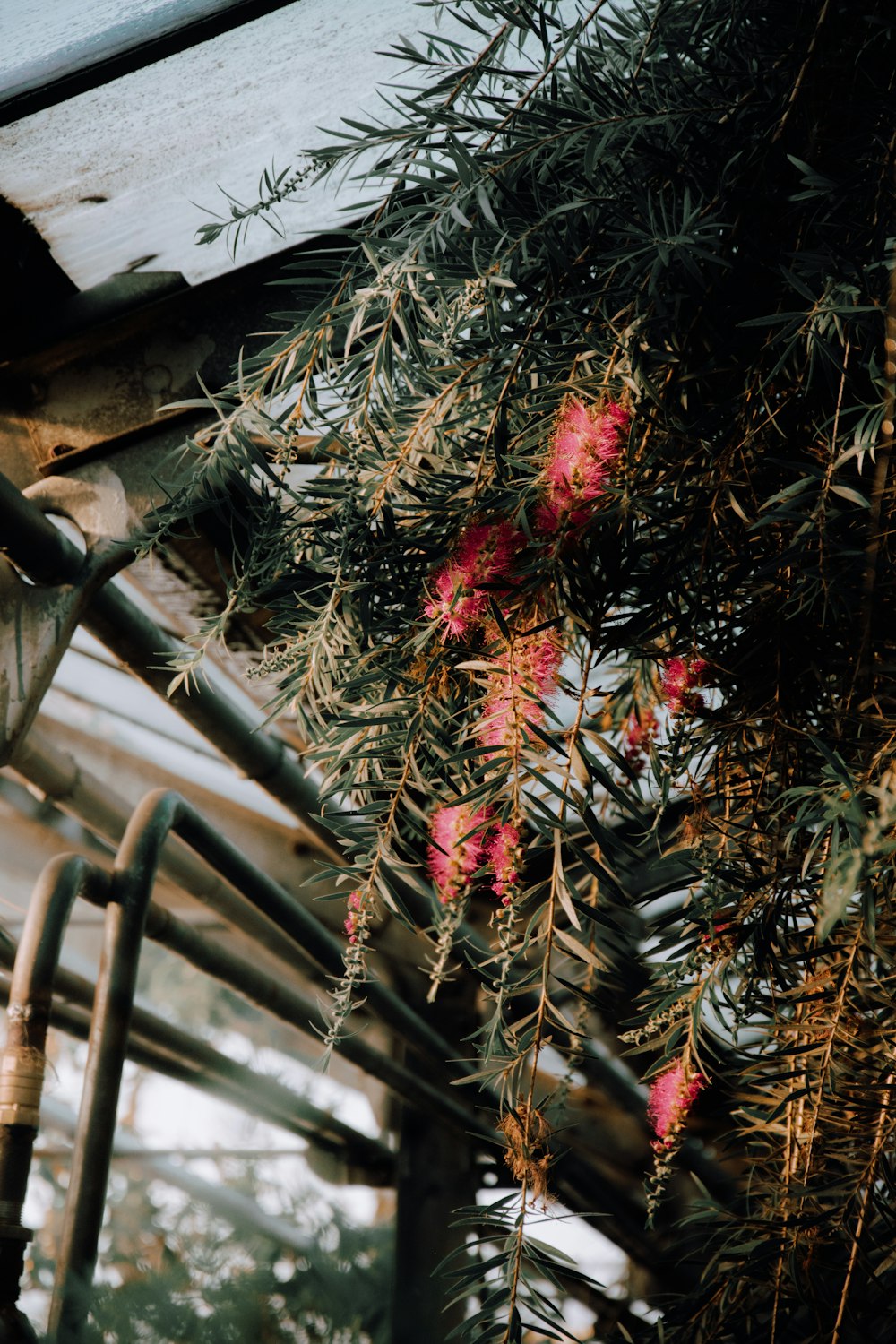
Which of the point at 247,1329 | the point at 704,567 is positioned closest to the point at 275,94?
the point at 704,567

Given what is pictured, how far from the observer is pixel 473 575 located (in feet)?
1.41

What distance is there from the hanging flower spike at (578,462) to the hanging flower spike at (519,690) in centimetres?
4

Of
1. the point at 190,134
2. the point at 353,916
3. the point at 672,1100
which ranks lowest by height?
the point at 672,1100

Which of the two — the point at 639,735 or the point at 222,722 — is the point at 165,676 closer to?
the point at 222,722

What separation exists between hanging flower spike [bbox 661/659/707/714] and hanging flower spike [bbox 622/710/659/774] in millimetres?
75

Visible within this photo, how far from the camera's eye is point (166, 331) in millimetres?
1087

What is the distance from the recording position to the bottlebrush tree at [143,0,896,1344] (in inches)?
A: 16.4

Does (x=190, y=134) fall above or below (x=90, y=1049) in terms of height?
above

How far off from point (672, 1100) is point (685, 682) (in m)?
0.17

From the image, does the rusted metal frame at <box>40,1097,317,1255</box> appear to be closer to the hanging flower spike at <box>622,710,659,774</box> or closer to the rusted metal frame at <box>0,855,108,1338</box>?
the rusted metal frame at <box>0,855,108,1338</box>

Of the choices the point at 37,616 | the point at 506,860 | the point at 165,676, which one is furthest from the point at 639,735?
the point at 165,676

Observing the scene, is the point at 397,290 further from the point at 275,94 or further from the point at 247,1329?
the point at 247,1329

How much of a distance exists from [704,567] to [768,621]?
47 mm

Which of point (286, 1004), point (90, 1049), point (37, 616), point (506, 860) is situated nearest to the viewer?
point (506, 860)
